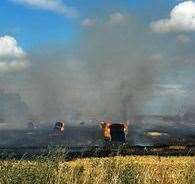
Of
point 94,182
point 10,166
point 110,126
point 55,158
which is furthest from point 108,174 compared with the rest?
point 110,126

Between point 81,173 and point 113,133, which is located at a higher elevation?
point 113,133

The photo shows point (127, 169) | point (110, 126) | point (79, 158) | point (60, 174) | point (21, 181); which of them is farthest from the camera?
point (110, 126)

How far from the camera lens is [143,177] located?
31422 mm

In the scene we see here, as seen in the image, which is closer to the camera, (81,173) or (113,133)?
(81,173)

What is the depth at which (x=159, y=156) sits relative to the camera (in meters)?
53.0

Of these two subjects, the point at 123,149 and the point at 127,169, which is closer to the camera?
the point at 127,169

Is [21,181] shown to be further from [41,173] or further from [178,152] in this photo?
[178,152]

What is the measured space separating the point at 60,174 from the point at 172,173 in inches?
546

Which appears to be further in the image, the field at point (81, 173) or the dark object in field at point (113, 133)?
the dark object in field at point (113, 133)

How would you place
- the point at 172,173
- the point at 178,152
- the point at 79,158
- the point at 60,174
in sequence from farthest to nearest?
1. the point at 178,152
2. the point at 79,158
3. the point at 172,173
4. the point at 60,174

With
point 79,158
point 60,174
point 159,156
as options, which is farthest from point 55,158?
point 159,156

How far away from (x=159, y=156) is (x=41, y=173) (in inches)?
1028

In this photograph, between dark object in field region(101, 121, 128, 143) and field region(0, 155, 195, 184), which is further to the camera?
dark object in field region(101, 121, 128, 143)

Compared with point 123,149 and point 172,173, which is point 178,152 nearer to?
point 123,149
